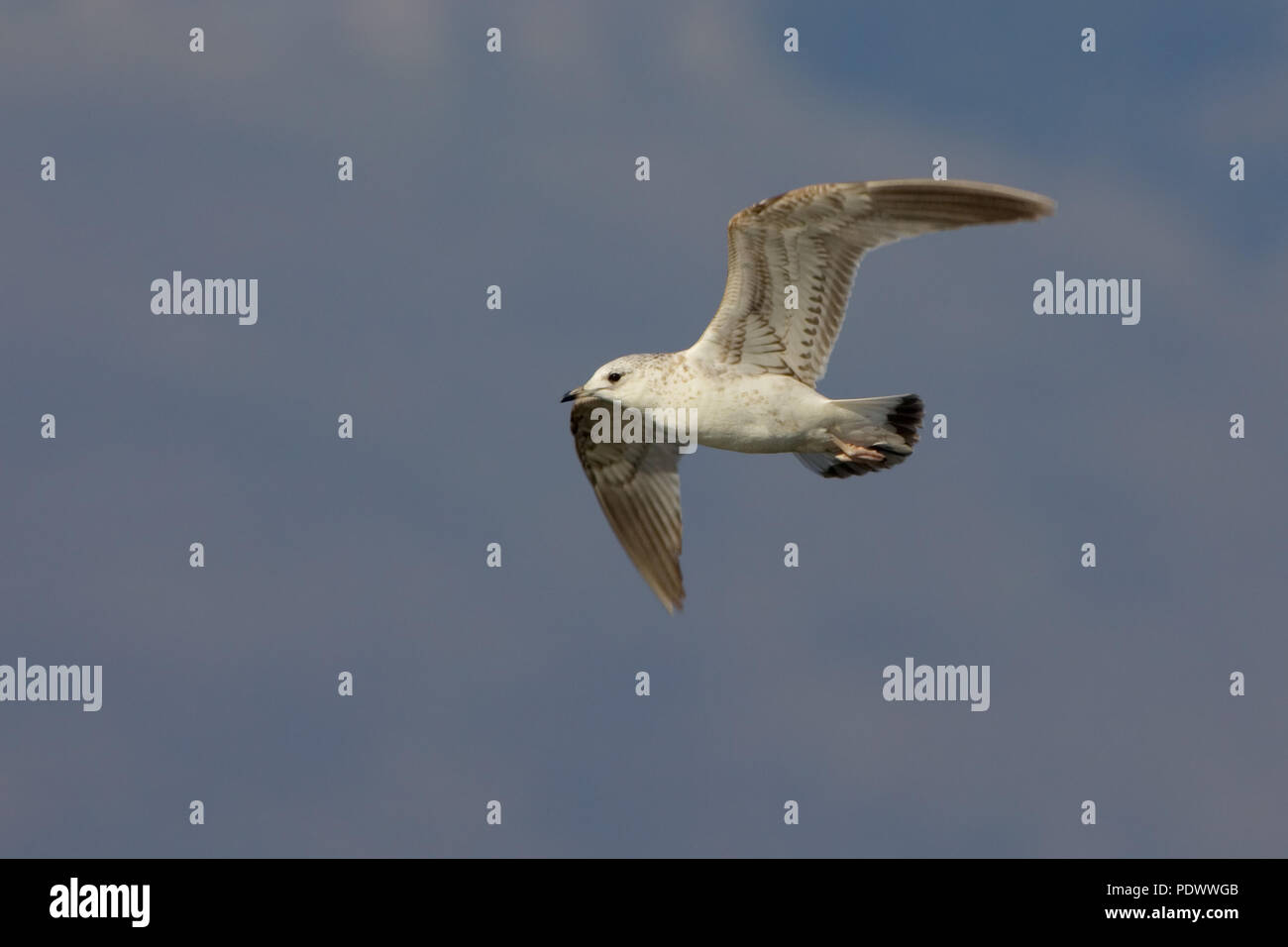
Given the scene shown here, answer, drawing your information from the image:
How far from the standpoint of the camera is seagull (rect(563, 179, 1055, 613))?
852 inches

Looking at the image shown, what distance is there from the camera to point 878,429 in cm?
2278

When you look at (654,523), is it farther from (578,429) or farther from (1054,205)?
(1054,205)

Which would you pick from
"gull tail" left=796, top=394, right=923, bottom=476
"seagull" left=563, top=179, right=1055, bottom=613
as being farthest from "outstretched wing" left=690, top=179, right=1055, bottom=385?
"gull tail" left=796, top=394, right=923, bottom=476

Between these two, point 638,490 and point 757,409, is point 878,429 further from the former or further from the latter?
point 638,490

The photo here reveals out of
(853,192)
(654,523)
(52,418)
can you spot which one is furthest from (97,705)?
(853,192)

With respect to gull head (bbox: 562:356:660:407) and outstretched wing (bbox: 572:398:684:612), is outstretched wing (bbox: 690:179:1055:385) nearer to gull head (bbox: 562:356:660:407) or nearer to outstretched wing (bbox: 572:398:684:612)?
gull head (bbox: 562:356:660:407)

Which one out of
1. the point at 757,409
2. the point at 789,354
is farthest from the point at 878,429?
the point at 757,409

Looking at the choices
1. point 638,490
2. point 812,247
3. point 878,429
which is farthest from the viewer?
point 638,490

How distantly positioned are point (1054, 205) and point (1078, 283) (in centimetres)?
802

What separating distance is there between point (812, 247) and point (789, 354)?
3.96ft

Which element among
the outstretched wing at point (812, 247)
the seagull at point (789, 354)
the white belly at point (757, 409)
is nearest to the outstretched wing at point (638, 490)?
the seagull at point (789, 354)

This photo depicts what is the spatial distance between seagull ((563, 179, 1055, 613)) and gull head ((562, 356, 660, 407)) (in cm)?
1

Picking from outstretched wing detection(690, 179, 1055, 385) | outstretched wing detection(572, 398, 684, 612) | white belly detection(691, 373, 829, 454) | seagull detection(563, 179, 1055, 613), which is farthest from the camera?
outstretched wing detection(572, 398, 684, 612)

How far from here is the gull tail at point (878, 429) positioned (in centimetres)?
2266
